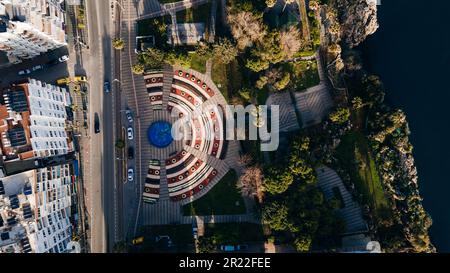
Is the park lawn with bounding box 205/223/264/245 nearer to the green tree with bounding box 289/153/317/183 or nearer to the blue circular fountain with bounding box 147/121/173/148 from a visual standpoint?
the green tree with bounding box 289/153/317/183

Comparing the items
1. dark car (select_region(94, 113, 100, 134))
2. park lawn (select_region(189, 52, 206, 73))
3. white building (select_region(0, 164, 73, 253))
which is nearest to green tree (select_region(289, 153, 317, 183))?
park lawn (select_region(189, 52, 206, 73))

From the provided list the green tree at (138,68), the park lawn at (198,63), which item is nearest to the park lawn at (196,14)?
the park lawn at (198,63)

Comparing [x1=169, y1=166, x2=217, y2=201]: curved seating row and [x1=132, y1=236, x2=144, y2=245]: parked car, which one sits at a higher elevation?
[x1=169, y1=166, x2=217, y2=201]: curved seating row

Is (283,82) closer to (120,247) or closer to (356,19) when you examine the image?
(356,19)

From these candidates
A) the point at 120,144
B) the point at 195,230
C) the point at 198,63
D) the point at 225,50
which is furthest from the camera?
the point at 198,63

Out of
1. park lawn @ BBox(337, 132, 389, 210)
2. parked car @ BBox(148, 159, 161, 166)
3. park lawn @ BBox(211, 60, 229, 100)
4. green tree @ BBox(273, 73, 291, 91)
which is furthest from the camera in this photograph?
park lawn @ BBox(211, 60, 229, 100)

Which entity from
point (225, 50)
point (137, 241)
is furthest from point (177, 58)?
point (137, 241)

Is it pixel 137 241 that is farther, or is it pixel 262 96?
pixel 262 96
